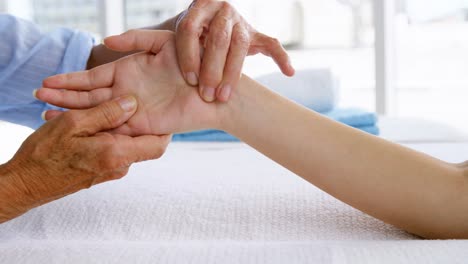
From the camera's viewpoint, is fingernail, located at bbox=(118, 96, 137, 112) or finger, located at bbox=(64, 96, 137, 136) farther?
fingernail, located at bbox=(118, 96, 137, 112)

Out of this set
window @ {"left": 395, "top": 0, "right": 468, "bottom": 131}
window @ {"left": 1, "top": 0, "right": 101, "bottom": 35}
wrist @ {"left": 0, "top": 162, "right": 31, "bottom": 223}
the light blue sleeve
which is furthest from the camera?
window @ {"left": 1, "top": 0, "right": 101, "bottom": 35}

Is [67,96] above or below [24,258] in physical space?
above

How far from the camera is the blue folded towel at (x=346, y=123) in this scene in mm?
1911

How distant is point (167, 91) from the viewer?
109cm

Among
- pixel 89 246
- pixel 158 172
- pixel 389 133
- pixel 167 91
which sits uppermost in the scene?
pixel 167 91

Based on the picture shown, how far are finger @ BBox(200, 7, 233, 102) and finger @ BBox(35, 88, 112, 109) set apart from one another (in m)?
0.18

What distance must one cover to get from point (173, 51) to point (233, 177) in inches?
12.2

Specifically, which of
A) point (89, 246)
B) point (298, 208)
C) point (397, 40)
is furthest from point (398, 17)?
point (89, 246)

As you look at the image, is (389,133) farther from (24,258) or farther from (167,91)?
(24,258)

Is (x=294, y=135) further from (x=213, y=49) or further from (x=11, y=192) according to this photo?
(x=11, y=192)

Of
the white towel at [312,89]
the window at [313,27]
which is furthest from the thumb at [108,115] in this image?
the window at [313,27]

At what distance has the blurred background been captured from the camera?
3285 mm

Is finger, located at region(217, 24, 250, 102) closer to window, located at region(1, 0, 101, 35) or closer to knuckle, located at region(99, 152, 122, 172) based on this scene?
knuckle, located at region(99, 152, 122, 172)

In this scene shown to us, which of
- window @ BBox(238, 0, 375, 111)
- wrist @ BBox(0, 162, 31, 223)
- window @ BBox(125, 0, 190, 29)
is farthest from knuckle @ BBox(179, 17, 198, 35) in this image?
window @ BBox(125, 0, 190, 29)
